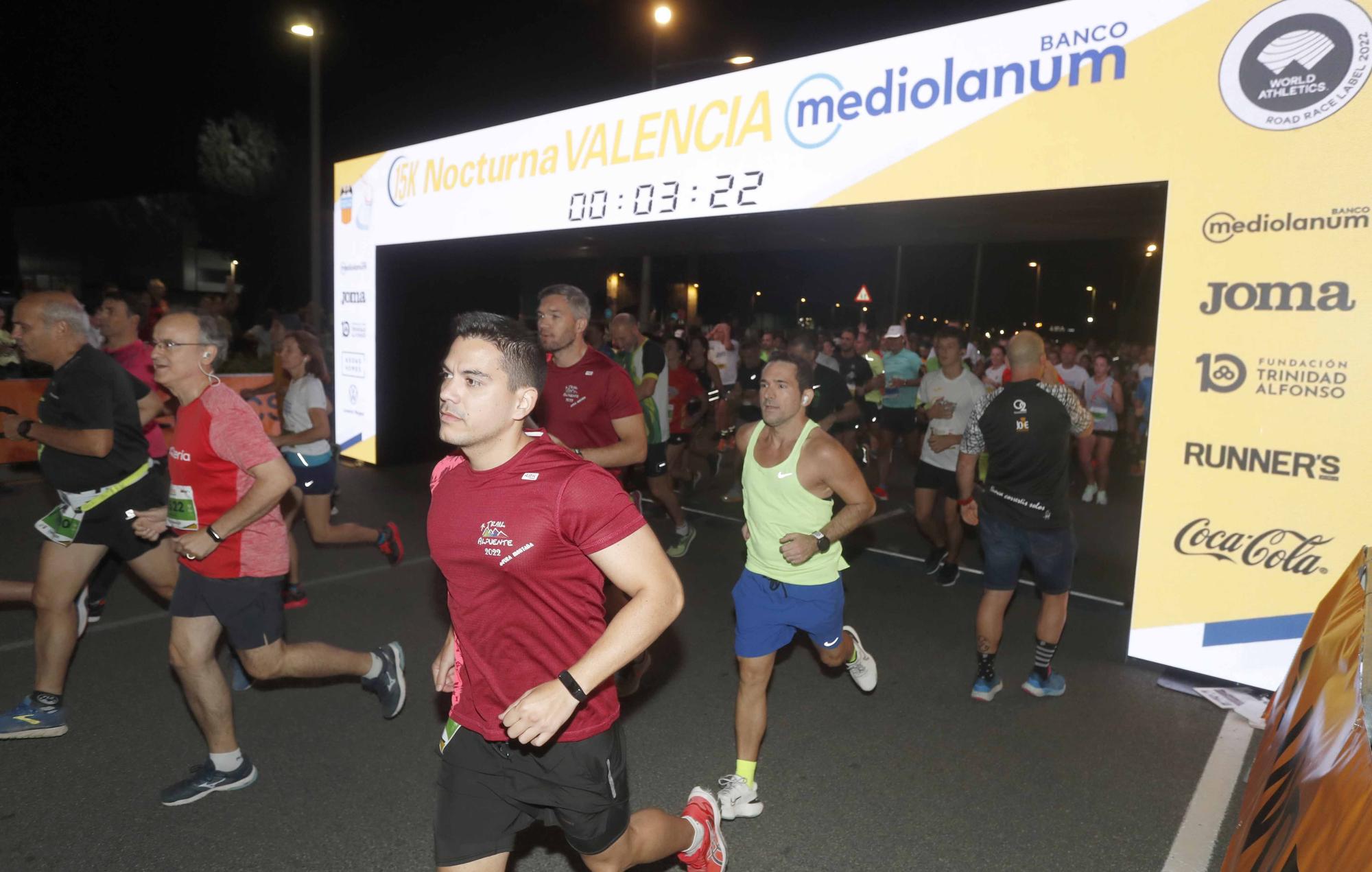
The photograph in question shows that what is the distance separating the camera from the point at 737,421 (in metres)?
13.2

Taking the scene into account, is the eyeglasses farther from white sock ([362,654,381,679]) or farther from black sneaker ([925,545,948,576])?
black sneaker ([925,545,948,576])

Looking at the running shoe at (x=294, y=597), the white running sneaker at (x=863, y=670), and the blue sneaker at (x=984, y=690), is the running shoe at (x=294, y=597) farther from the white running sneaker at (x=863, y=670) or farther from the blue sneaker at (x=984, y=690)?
the blue sneaker at (x=984, y=690)

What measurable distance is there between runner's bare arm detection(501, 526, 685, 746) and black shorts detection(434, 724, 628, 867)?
262 millimetres

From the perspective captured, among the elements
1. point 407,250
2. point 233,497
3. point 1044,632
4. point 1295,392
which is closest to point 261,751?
point 233,497

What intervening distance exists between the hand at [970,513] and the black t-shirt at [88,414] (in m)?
4.41

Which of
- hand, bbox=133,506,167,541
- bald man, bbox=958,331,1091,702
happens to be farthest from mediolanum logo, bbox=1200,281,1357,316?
hand, bbox=133,506,167,541

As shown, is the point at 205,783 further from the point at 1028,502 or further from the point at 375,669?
the point at 1028,502

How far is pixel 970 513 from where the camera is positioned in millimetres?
5148

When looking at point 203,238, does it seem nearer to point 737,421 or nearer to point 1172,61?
point 737,421

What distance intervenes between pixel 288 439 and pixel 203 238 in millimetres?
26615

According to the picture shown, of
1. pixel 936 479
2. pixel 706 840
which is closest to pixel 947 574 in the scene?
pixel 936 479

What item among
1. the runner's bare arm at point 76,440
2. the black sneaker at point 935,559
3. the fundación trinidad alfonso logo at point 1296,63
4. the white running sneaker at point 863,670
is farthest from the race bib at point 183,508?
the black sneaker at point 935,559

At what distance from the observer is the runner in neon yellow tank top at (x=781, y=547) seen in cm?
A: 367

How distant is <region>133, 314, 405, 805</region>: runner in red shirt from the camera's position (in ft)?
11.4
